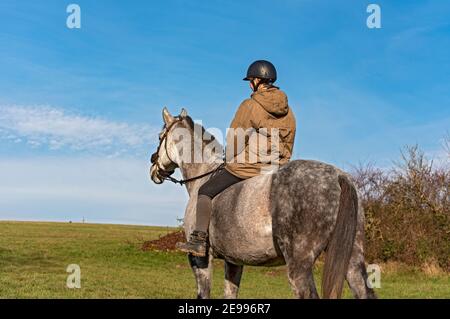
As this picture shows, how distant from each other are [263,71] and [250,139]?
112 centimetres

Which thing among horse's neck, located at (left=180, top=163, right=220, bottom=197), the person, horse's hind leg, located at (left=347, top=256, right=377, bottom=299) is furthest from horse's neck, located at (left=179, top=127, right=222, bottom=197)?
horse's hind leg, located at (left=347, top=256, right=377, bottom=299)

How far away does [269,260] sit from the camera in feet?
24.3

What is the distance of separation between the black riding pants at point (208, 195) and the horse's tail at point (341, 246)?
1.82m

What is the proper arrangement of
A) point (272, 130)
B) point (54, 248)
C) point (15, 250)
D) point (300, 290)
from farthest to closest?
point (54, 248), point (15, 250), point (272, 130), point (300, 290)

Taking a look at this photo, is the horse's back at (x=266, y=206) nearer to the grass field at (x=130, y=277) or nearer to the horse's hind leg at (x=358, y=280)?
the horse's hind leg at (x=358, y=280)

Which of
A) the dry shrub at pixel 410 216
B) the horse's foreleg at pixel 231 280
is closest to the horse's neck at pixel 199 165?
the horse's foreleg at pixel 231 280

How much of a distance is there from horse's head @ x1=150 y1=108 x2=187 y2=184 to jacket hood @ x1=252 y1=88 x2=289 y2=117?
2259 mm

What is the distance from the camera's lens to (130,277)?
18.9m

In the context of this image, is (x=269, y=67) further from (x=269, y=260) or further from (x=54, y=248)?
(x=54, y=248)

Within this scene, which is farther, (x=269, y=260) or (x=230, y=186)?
(x=230, y=186)

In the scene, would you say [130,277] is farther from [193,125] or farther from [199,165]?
[193,125]

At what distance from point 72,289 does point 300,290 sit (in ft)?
30.6
